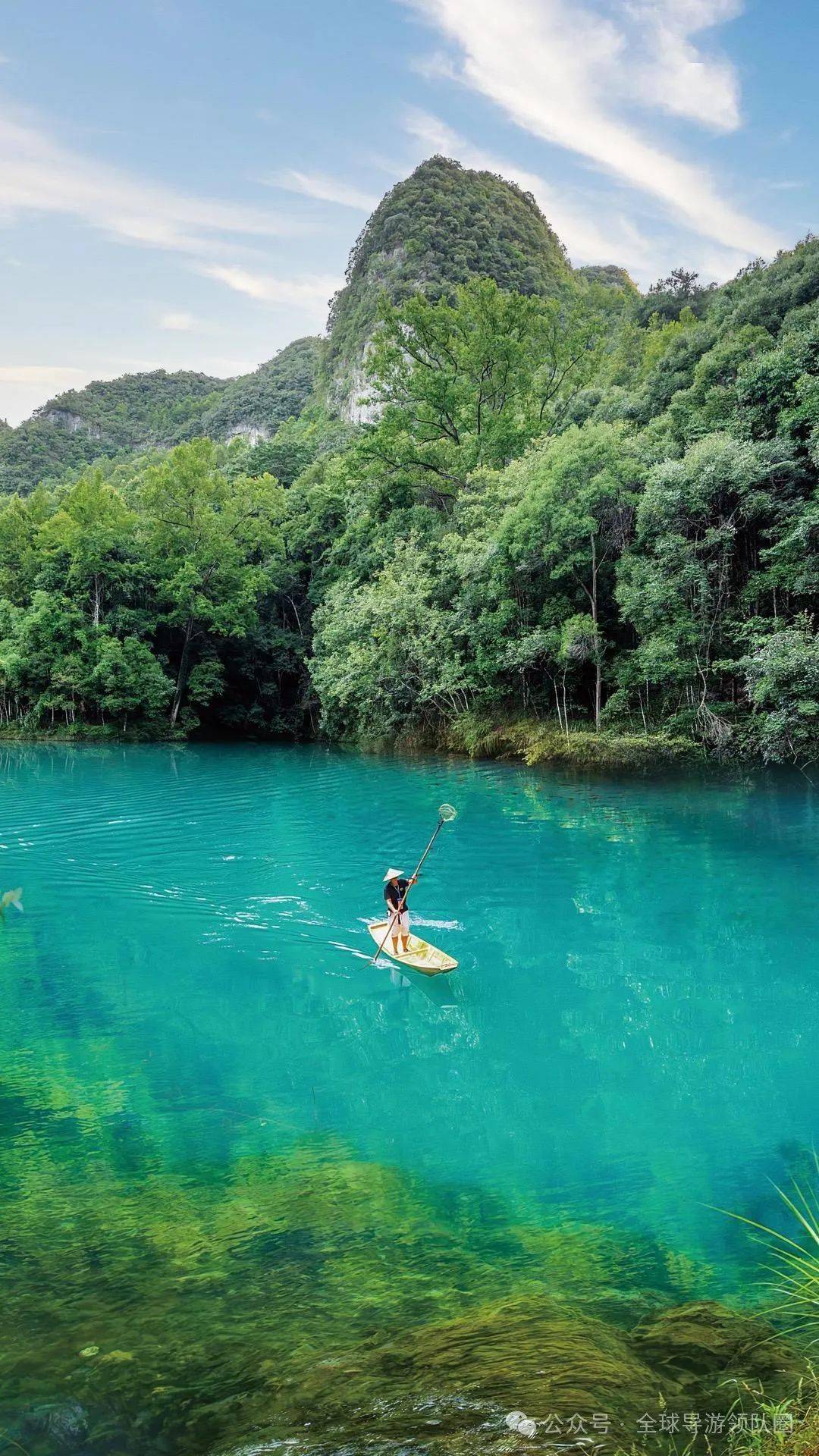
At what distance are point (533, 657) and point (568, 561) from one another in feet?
9.64

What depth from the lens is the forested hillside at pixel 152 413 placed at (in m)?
76.2

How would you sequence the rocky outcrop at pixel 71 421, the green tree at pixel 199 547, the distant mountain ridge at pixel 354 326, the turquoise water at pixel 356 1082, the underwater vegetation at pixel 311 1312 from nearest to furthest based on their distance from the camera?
the underwater vegetation at pixel 311 1312, the turquoise water at pixel 356 1082, the green tree at pixel 199 547, the distant mountain ridge at pixel 354 326, the rocky outcrop at pixel 71 421

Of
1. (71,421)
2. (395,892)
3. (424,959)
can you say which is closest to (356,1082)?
(424,959)

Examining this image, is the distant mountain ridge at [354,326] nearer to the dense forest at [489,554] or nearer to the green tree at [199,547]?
the green tree at [199,547]

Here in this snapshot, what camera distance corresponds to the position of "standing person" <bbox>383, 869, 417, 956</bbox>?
9844 mm

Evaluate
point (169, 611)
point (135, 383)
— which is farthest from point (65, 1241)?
point (135, 383)

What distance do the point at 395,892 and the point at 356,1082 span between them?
9.60ft

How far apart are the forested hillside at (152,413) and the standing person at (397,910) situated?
7023 cm

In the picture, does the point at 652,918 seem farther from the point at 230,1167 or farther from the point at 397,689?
the point at 397,689

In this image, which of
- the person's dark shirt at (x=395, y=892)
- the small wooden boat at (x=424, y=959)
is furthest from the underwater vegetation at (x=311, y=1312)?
the person's dark shirt at (x=395, y=892)

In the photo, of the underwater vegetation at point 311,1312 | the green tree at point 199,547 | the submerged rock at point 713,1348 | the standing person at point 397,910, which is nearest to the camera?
the underwater vegetation at point 311,1312

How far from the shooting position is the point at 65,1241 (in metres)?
4.86

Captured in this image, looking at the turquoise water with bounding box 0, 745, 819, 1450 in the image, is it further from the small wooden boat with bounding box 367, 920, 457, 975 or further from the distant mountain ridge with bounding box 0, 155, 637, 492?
the distant mountain ridge with bounding box 0, 155, 637, 492

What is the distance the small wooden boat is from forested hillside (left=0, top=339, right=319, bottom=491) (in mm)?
70623
